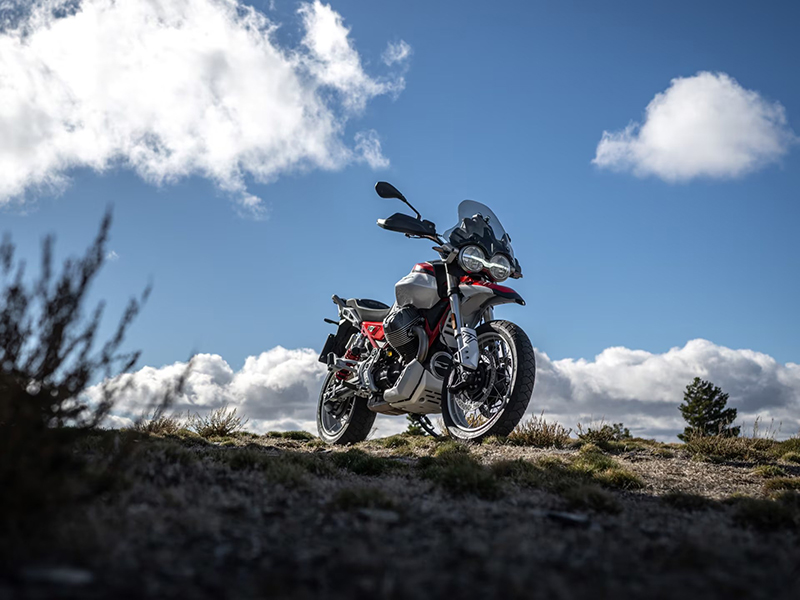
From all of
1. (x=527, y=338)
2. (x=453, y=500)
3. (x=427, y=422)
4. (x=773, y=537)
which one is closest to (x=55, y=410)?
(x=453, y=500)

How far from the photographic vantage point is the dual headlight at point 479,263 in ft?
26.3

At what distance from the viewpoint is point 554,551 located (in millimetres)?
2834

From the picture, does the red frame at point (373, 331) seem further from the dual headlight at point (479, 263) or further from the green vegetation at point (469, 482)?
the green vegetation at point (469, 482)

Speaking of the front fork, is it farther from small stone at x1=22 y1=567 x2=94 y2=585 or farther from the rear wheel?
small stone at x1=22 y1=567 x2=94 y2=585

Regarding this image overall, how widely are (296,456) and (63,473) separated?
9.59 feet

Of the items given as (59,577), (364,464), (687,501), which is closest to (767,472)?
(687,501)

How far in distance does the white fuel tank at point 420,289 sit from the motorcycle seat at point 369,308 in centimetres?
137

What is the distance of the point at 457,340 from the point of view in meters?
7.67

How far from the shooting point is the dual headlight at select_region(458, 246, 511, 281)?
26.3ft

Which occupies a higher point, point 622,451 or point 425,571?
point 622,451

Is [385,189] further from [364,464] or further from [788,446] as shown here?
[788,446]

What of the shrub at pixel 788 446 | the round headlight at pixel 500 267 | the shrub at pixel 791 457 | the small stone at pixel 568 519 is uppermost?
the round headlight at pixel 500 267

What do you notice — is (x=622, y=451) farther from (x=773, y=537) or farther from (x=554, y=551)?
(x=554, y=551)

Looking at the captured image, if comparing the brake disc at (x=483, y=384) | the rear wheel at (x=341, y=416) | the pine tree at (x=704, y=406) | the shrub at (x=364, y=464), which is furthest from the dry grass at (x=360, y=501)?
the pine tree at (x=704, y=406)
